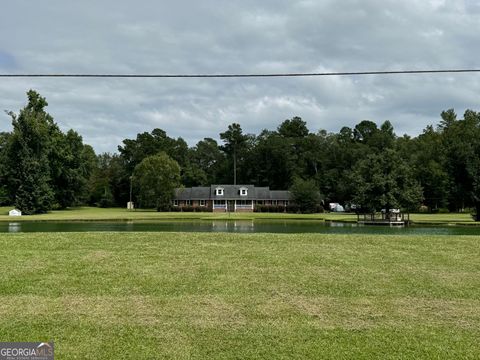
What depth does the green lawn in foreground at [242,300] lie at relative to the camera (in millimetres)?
6352

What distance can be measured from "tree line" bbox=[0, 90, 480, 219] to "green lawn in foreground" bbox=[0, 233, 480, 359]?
41.8 m

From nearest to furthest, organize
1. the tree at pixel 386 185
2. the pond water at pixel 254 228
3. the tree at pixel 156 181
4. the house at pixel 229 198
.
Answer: the pond water at pixel 254 228, the tree at pixel 386 185, the tree at pixel 156 181, the house at pixel 229 198

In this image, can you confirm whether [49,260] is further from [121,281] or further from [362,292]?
[362,292]

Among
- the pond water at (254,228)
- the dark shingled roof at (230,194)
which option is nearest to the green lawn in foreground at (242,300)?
the pond water at (254,228)

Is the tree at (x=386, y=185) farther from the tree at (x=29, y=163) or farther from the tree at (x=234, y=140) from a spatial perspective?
the tree at (x=234, y=140)

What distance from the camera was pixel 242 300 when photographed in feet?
27.7

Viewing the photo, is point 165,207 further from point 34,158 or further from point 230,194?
point 34,158

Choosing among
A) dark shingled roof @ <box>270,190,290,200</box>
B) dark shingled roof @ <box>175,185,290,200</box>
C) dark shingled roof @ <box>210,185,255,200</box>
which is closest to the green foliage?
dark shingled roof @ <box>175,185,290,200</box>

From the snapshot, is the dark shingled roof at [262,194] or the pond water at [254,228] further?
the dark shingled roof at [262,194]

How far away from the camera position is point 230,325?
7141 millimetres

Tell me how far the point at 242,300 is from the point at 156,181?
72.8 m

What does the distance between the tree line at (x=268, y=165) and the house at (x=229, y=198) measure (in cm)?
438

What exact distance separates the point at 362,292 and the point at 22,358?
5928 millimetres

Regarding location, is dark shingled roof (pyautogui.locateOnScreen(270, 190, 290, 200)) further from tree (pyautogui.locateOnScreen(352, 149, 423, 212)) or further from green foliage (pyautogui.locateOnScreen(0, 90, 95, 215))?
green foliage (pyautogui.locateOnScreen(0, 90, 95, 215))
